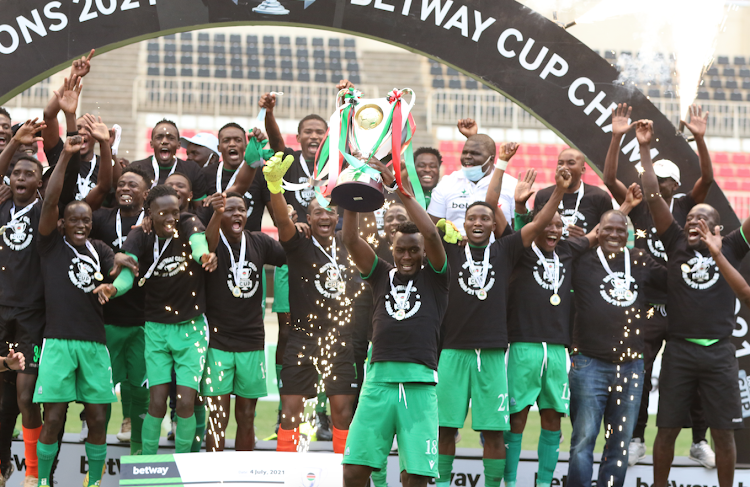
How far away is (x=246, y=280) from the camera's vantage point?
20.6 ft

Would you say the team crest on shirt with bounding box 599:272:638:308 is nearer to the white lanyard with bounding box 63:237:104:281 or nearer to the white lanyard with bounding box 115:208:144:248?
the white lanyard with bounding box 115:208:144:248

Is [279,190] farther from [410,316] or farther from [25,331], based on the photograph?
[25,331]

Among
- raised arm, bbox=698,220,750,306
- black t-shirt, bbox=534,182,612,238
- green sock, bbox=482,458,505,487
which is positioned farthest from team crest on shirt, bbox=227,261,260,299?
raised arm, bbox=698,220,750,306

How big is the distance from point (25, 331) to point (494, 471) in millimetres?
3388

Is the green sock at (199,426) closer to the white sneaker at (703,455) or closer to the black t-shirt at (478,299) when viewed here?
the black t-shirt at (478,299)

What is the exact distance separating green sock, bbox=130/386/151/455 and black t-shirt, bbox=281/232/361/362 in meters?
1.21

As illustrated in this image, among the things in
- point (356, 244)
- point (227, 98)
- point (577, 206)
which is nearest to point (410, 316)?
point (356, 244)

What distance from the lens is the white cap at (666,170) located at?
682 centimetres

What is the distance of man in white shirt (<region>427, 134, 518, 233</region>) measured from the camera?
6.75 m

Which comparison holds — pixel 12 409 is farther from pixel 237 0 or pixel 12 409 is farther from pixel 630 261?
pixel 630 261

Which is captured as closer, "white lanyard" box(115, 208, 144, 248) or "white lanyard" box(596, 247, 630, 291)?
"white lanyard" box(596, 247, 630, 291)

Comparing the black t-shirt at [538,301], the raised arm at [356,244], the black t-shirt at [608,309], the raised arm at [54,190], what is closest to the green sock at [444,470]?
the black t-shirt at [538,301]

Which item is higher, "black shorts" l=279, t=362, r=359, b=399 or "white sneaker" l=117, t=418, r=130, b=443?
"black shorts" l=279, t=362, r=359, b=399

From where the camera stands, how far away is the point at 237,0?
6766 millimetres
